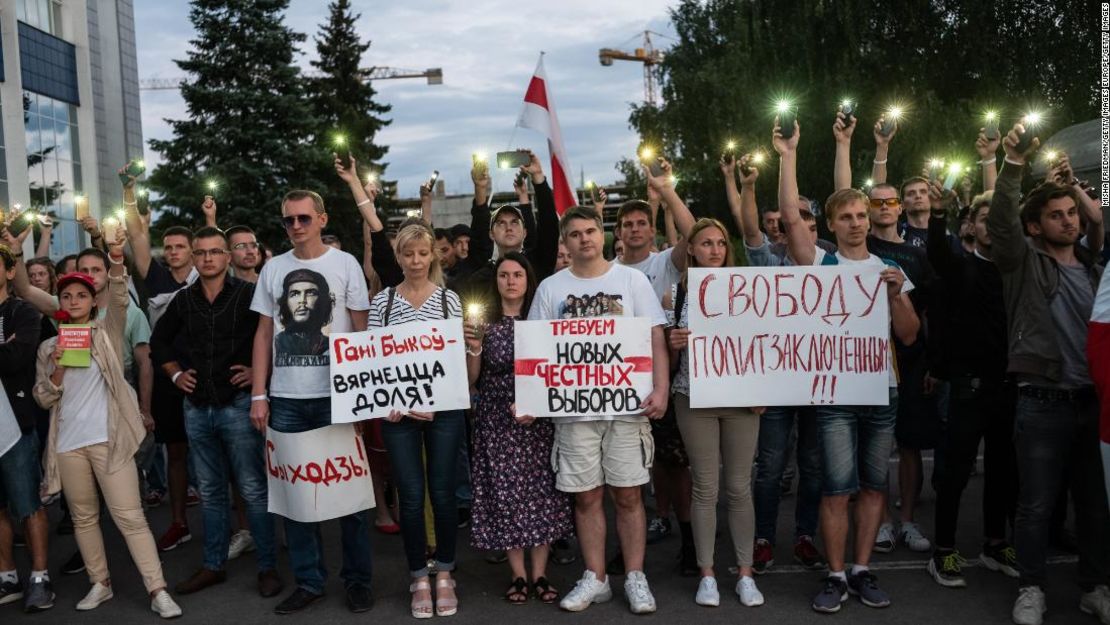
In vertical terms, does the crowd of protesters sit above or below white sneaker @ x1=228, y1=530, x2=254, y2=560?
above

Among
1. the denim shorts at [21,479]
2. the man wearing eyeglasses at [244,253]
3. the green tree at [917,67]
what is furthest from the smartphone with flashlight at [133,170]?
the green tree at [917,67]

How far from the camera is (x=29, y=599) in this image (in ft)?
17.3

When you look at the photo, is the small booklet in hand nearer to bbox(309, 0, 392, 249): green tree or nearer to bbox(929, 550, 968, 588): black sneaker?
bbox(929, 550, 968, 588): black sneaker

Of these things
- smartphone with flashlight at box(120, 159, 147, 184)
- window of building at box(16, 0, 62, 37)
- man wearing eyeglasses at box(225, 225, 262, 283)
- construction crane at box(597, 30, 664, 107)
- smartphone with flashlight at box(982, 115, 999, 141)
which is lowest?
man wearing eyeglasses at box(225, 225, 262, 283)

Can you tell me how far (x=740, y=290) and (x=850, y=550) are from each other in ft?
6.34

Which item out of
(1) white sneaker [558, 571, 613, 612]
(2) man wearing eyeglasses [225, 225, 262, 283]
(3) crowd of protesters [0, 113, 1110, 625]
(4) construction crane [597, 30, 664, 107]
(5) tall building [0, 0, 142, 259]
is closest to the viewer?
(3) crowd of protesters [0, 113, 1110, 625]

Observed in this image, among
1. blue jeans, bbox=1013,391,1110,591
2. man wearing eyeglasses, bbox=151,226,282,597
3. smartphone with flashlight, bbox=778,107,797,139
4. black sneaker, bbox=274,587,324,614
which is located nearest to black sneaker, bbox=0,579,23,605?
man wearing eyeglasses, bbox=151,226,282,597

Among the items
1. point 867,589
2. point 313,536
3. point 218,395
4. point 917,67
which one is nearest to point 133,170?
point 218,395

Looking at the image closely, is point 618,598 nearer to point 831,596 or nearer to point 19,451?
point 831,596

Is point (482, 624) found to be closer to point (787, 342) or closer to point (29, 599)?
point (787, 342)

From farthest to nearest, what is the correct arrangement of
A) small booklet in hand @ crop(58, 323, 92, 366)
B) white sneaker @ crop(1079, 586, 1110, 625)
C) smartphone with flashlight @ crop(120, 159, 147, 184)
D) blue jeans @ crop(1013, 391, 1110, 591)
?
smartphone with flashlight @ crop(120, 159, 147, 184) → small booklet in hand @ crop(58, 323, 92, 366) → blue jeans @ crop(1013, 391, 1110, 591) → white sneaker @ crop(1079, 586, 1110, 625)

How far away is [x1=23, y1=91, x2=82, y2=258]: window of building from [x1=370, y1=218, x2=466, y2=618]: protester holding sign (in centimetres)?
2558

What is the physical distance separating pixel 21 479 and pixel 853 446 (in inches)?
181

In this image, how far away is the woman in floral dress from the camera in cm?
505
